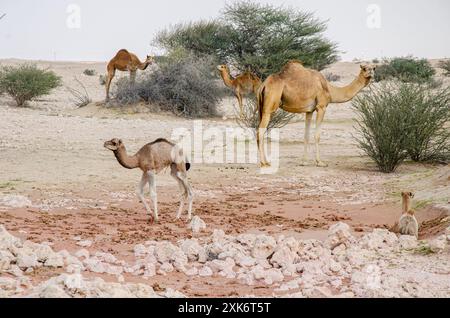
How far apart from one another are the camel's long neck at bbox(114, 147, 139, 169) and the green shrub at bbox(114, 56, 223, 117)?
546 inches

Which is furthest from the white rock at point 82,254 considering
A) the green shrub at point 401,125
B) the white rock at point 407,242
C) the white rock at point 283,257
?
the green shrub at point 401,125

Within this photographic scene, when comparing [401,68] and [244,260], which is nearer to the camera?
[244,260]

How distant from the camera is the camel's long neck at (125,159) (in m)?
8.87

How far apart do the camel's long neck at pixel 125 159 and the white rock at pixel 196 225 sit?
92cm

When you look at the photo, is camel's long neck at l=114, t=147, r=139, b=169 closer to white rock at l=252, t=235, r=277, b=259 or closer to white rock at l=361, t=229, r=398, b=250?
white rock at l=252, t=235, r=277, b=259

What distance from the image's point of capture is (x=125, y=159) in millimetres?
8922

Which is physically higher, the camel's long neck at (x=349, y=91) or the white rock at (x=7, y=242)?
the camel's long neck at (x=349, y=91)

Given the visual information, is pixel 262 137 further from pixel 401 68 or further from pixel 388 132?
pixel 401 68

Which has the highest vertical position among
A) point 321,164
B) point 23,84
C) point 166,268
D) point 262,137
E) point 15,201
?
point 23,84

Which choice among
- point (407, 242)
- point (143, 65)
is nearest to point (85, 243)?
point (407, 242)

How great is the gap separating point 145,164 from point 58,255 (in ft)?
7.87

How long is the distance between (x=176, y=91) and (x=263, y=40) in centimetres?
710

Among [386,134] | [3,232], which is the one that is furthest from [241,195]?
[3,232]

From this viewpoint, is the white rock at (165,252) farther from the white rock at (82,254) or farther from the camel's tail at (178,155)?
the camel's tail at (178,155)
